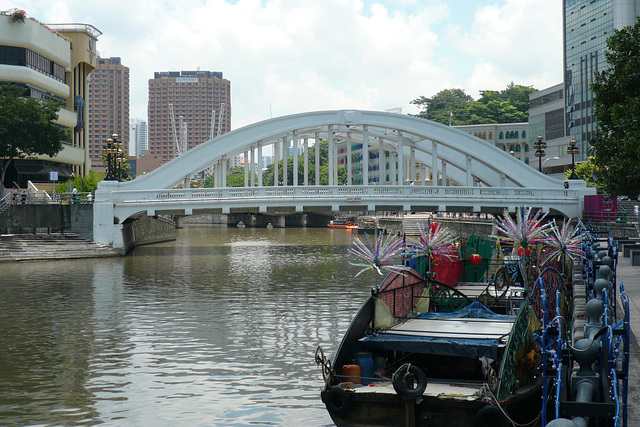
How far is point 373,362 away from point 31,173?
179 feet

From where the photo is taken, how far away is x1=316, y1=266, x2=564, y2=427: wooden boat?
1173 centimetres

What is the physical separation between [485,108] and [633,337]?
116 meters

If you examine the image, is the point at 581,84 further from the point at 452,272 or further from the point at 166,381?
the point at 166,381

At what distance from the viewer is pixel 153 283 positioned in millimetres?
32469

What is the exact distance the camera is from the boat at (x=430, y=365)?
11.7 metres

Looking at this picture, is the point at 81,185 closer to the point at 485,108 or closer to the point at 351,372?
the point at 351,372

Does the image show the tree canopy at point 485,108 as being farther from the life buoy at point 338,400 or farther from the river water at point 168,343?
the life buoy at point 338,400

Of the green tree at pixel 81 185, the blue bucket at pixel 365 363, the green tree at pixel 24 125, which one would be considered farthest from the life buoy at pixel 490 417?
the green tree at pixel 81 185

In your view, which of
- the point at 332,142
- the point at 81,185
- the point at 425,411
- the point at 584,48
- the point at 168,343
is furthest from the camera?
the point at 584,48

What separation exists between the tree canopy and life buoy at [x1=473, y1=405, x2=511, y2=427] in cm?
11362

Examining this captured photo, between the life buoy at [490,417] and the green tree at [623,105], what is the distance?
14.9 metres

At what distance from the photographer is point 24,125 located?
4969 centimetres

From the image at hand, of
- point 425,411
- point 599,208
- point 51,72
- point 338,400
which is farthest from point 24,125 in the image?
point 425,411

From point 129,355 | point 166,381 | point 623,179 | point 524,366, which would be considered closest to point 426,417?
point 524,366
